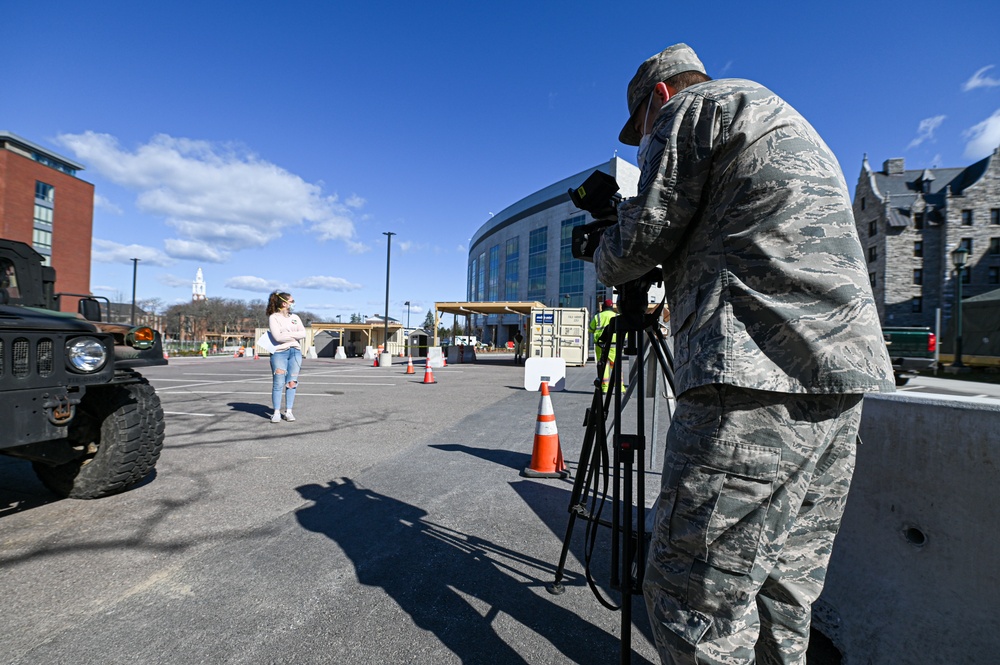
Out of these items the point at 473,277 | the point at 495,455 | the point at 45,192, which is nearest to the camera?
the point at 495,455

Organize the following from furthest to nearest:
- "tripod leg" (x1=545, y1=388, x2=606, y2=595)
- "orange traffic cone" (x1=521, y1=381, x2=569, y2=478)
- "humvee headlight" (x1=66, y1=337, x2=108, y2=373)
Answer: "orange traffic cone" (x1=521, y1=381, x2=569, y2=478) < "humvee headlight" (x1=66, y1=337, x2=108, y2=373) < "tripod leg" (x1=545, y1=388, x2=606, y2=595)

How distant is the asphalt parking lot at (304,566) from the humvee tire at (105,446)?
0.15 m

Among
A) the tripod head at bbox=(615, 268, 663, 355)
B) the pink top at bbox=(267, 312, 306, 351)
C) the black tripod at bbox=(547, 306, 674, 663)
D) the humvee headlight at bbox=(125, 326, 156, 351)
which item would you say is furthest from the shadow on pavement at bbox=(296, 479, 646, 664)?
the pink top at bbox=(267, 312, 306, 351)

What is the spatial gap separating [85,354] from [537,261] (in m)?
59.5

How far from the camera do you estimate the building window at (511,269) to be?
65625 mm

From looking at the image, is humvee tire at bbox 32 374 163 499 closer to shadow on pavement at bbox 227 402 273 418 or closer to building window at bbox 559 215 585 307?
shadow on pavement at bbox 227 402 273 418

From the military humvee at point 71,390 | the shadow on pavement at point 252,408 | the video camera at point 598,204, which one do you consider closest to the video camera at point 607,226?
the video camera at point 598,204

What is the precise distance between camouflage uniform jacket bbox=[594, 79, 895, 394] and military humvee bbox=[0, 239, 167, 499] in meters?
3.29

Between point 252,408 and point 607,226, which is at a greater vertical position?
point 607,226

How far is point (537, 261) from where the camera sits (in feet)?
201

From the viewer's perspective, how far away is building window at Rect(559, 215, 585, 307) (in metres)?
53.7

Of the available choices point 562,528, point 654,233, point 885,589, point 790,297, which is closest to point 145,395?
point 562,528

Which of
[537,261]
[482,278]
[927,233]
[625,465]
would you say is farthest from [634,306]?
[482,278]

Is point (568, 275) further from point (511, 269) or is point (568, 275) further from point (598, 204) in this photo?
point (598, 204)
